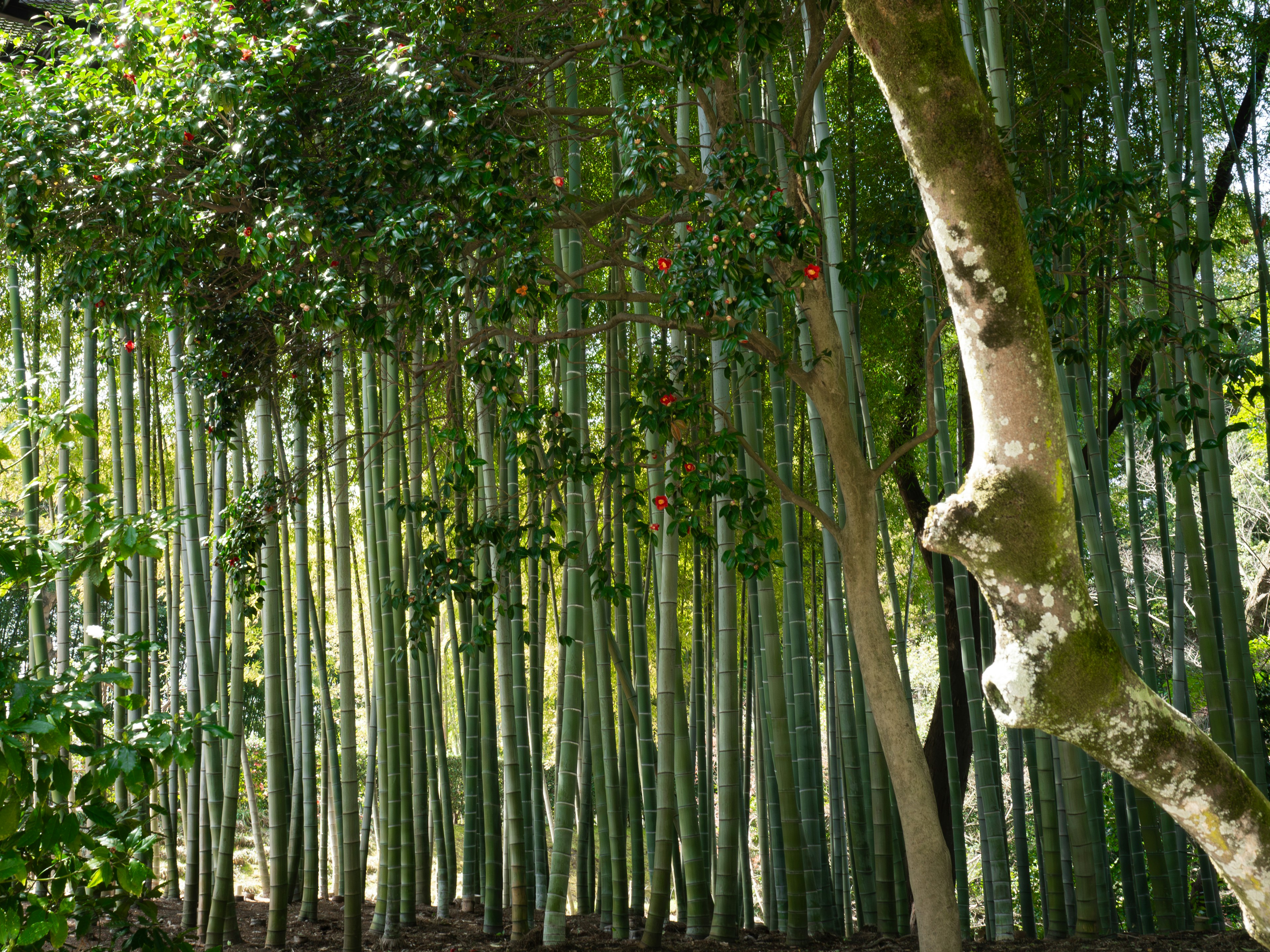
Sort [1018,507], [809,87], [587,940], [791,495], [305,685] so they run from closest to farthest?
[1018,507], [809,87], [791,495], [587,940], [305,685]

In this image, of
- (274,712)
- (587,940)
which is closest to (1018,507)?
(587,940)

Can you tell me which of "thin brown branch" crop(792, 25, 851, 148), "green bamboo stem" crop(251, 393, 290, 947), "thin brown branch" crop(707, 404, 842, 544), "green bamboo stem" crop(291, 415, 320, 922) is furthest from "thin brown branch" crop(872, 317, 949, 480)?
"green bamboo stem" crop(291, 415, 320, 922)

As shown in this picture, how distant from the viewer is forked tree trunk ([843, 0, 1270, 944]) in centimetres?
127

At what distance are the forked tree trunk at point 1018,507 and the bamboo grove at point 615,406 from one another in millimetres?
22

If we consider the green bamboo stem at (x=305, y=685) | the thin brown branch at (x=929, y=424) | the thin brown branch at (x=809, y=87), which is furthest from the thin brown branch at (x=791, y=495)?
the green bamboo stem at (x=305, y=685)

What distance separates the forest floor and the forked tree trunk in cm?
255

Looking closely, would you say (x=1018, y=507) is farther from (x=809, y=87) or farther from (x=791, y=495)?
(x=809, y=87)

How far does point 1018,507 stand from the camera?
4.17 feet

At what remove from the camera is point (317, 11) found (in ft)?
10.2

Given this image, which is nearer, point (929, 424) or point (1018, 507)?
point (1018, 507)

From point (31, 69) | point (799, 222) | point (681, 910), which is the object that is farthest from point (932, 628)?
point (31, 69)

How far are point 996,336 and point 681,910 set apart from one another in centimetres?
435

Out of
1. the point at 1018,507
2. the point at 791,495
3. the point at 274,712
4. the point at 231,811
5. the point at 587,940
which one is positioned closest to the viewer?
the point at 1018,507

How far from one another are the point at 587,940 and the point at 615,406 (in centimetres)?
223
